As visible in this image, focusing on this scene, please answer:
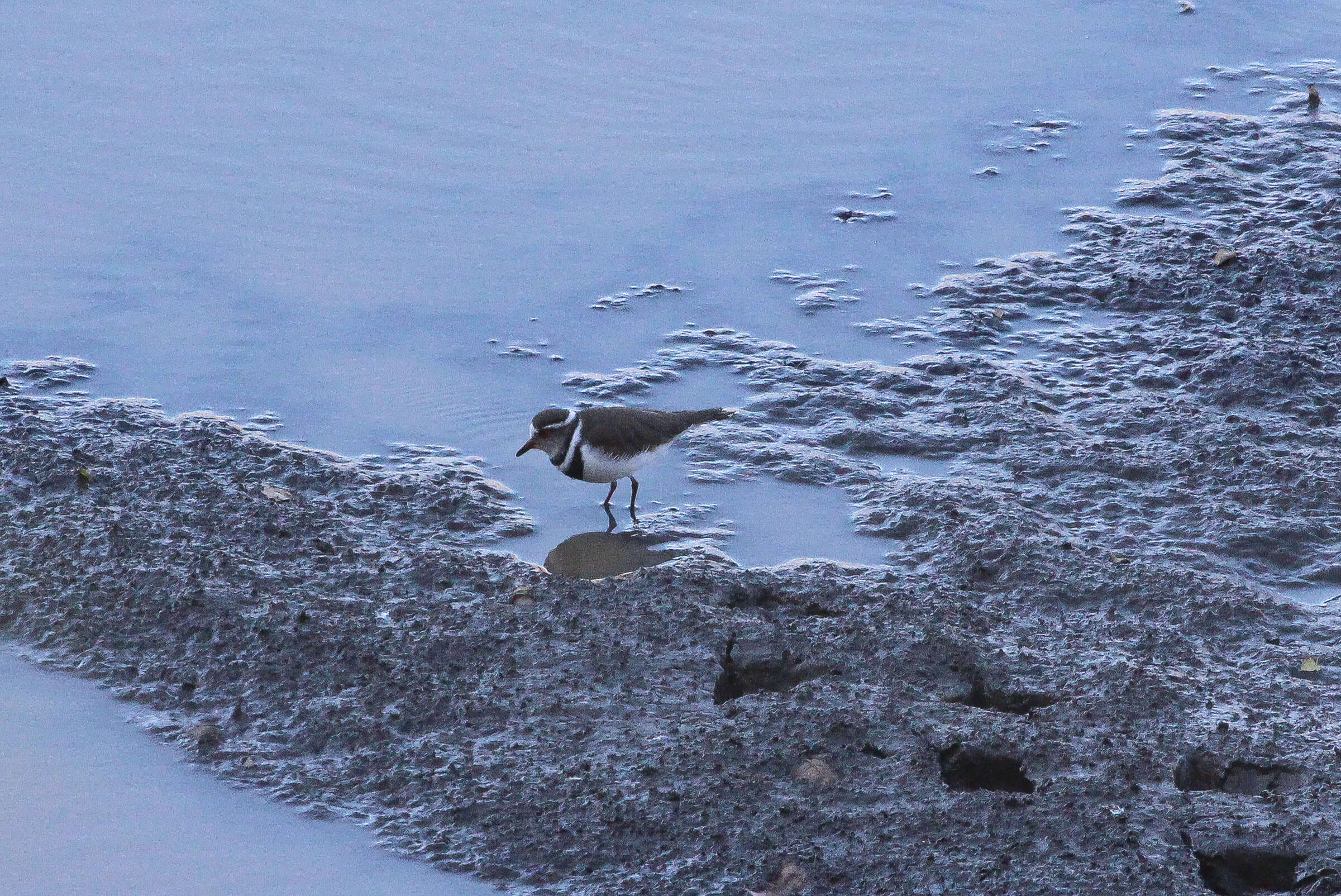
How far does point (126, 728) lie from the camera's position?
5227mm

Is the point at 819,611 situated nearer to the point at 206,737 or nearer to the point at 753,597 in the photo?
the point at 753,597

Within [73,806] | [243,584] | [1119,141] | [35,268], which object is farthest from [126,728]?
[1119,141]

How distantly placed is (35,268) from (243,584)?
3535 mm

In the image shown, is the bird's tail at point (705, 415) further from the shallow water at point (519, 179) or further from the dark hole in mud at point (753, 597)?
the dark hole in mud at point (753, 597)

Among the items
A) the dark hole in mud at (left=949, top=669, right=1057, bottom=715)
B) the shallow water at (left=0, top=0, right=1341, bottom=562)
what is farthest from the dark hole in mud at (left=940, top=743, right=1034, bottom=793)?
the shallow water at (left=0, top=0, right=1341, bottom=562)

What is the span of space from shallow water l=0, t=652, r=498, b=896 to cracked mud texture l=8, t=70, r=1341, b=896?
0.38 ft

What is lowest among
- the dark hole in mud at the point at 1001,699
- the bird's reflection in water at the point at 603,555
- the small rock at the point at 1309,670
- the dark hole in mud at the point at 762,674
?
the small rock at the point at 1309,670

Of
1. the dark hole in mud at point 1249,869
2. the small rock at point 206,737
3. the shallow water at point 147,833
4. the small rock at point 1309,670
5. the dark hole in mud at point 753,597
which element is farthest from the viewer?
the dark hole in mud at point 753,597

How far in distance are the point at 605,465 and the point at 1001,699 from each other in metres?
2.00

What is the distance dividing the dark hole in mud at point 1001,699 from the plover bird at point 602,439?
189cm

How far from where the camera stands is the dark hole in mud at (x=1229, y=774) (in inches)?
190

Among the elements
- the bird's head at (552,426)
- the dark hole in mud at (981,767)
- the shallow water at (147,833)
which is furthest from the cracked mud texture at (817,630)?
the bird's head at (552,426)

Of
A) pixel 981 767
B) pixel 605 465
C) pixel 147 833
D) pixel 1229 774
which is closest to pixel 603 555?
pixel 605 465

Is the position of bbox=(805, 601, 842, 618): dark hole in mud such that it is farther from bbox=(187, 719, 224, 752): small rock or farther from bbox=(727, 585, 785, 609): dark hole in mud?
bbox=(187, 719, 224, 752): small rock
